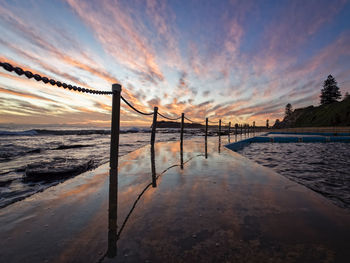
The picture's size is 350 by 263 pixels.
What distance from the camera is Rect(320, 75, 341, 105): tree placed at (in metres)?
51.2

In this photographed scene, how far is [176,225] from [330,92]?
74.4 meters

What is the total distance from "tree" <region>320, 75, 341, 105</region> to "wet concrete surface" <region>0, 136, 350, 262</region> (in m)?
72.0

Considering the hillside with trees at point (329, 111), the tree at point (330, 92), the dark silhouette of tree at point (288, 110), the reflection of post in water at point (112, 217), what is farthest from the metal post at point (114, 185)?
the dark silhouette of tree at point (288, 110)

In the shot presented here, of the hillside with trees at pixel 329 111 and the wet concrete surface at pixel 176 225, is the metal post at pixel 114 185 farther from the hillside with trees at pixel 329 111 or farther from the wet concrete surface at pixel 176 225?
the hillside with trees at pixel 329 111

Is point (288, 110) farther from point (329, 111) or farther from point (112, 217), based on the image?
point (112, 217)

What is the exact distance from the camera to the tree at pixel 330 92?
51.2 metres

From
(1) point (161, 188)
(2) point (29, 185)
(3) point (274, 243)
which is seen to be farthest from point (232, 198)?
(2) point (29, 185)

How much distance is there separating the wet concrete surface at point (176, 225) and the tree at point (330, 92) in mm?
72022

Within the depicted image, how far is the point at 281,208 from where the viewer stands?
51.6 inches

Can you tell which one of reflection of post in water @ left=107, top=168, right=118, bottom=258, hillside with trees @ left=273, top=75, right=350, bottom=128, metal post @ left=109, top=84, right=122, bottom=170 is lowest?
reflection of post in water @ left=107, top=168, right=118, bottom=258

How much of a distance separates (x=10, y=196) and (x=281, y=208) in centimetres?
320

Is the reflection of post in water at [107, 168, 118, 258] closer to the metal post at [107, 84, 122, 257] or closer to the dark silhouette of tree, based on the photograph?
the metal post at [107, 84, 122, 257]

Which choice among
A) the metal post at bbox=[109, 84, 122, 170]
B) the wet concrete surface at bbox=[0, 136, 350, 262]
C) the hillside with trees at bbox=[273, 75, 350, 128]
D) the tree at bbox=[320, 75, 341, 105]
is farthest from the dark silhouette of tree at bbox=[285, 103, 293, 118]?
the wet concrete surface at bbox=[0, 136, 350, 262]

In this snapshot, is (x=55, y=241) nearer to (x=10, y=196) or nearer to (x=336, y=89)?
(x=10, y=196)
